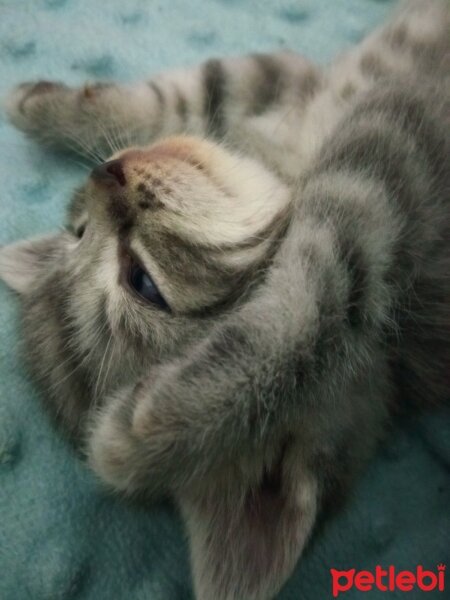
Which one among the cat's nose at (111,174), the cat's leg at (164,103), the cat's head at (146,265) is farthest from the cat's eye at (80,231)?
the cat's leg at (164,103)

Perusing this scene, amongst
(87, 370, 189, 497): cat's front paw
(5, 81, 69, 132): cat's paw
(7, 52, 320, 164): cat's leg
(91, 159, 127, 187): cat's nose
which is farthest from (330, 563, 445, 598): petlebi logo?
(5, 81, 69, 132): cat's paw

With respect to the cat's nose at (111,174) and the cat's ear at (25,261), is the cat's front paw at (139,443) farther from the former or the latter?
the cat's ear at (25,261)

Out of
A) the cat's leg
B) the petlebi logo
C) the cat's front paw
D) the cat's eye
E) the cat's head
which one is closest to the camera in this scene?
the cat's front paw

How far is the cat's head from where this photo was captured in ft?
2.51

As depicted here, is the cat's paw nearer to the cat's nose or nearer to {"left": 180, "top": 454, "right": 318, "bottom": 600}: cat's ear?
the cat's nose

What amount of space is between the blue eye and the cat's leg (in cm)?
56

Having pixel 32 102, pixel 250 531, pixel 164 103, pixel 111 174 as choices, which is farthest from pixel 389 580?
pixel 32 102

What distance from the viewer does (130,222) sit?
0.83m

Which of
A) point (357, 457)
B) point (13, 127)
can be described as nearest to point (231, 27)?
point (13, 127)

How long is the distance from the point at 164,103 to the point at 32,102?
0.98ft

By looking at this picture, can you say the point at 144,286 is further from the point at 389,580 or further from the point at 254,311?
the point at 389,580

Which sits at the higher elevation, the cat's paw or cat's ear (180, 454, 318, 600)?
the cat's paw

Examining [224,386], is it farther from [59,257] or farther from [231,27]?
[231,27]

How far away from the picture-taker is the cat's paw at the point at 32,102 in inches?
51.7
